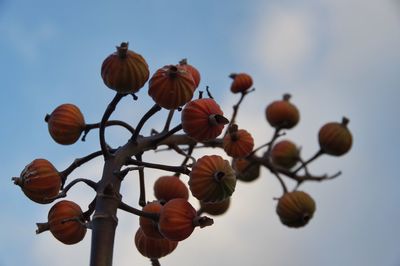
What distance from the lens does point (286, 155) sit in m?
7.72

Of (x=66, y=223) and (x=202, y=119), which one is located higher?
(x=202, y=119)

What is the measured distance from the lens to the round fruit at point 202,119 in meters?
3.40

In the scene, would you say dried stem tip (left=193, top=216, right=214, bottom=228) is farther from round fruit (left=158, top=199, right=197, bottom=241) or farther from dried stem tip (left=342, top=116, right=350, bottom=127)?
dried stem tip (left=342, top=116, right=350, bottom=127)

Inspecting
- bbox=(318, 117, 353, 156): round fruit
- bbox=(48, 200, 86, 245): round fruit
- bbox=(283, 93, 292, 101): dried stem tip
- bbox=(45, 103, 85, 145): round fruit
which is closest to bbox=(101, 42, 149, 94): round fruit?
bbox=(45, 103, 85, 145): round fruit

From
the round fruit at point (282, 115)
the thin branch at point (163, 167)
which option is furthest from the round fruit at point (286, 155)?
the thin branch at point (163, 167)

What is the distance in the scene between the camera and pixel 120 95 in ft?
11.2

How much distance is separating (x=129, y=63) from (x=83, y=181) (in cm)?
83

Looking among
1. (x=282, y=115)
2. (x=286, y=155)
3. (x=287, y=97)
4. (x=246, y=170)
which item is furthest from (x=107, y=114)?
(x=286, y=155)

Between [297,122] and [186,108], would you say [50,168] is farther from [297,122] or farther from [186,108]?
[297,122]

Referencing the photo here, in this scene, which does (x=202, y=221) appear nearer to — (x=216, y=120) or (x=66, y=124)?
(x=216, y=120)

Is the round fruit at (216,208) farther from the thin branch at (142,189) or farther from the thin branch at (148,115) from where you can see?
the thin branch at (148,115)

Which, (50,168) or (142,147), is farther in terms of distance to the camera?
(142,147)

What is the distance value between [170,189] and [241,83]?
1.70 m

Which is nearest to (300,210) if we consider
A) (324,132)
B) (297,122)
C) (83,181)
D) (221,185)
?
(324,132)
